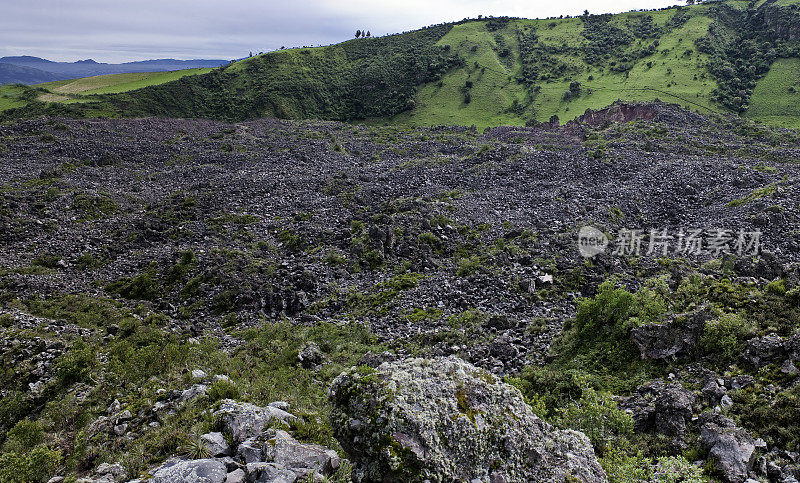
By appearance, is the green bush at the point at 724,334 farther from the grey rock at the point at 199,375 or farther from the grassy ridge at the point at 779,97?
the grassy ridge at the point at 779,97

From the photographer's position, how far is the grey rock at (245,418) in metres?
7.64

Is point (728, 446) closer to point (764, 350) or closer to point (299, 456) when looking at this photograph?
point (764, 350)

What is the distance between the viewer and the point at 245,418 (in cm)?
799

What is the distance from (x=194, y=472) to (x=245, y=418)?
1.75 metres

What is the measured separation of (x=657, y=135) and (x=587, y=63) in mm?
55515

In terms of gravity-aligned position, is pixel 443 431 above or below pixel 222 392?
above

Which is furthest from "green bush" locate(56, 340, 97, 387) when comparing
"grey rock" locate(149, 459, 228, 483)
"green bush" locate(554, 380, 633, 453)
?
"green bush" locate(554, 380, 633, 453)

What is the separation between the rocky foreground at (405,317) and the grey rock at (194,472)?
38 mm

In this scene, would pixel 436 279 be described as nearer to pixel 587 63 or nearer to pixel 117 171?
A: pixel 117 171

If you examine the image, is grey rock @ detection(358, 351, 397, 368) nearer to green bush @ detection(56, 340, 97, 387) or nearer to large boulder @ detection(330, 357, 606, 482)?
large boulder @ detection(330, 357, 606, 482)

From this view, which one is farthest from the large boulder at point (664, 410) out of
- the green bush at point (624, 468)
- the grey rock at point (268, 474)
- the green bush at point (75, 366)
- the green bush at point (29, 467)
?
the green bush at point (75, 366)

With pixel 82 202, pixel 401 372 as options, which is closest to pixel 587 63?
pixel 82 202

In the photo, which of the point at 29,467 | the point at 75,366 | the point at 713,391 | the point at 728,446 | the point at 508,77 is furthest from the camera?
the point at 508,77

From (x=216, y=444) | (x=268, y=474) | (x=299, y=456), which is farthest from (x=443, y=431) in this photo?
(x=216, y=444)
